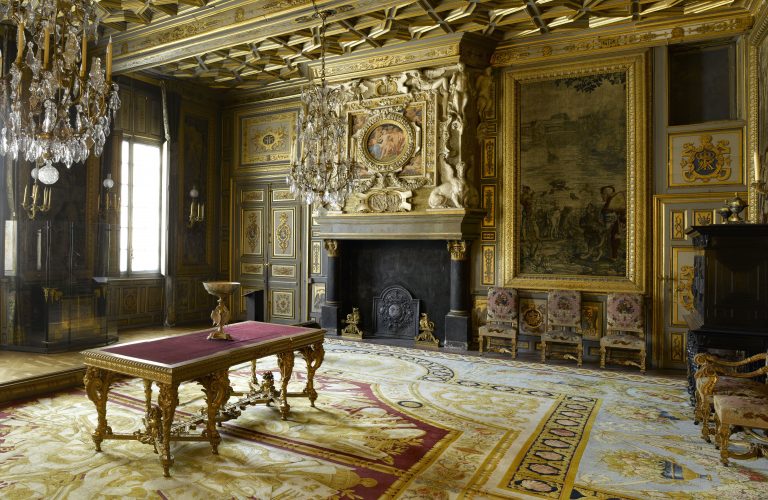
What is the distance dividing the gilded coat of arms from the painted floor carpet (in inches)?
116

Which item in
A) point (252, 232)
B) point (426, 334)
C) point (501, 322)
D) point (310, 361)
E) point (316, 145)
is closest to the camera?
point (310, 361)

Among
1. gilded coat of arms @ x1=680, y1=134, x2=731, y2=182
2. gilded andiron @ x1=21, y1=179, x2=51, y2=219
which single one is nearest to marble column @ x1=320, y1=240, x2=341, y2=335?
gilded andiron @ x1=21, y1=179, x2=51, y2=219

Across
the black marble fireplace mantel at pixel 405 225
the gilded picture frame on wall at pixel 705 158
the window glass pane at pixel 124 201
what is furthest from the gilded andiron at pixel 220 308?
the gilded picture frame on wall at pixel 705 158

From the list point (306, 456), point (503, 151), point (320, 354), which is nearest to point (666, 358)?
point (503, 151)

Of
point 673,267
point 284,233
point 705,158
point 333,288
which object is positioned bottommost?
point 333,288

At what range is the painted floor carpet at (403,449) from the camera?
3297 mm

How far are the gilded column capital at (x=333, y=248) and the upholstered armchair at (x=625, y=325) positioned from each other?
4.35 metres

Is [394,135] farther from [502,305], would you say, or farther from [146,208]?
[146,208]

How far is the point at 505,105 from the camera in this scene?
8008 mm

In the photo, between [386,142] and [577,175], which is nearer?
[577,175]

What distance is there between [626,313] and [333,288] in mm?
4615

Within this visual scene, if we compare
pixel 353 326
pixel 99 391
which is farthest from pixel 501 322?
pixel 99 391

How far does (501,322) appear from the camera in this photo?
769cm

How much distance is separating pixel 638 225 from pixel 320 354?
484cm
